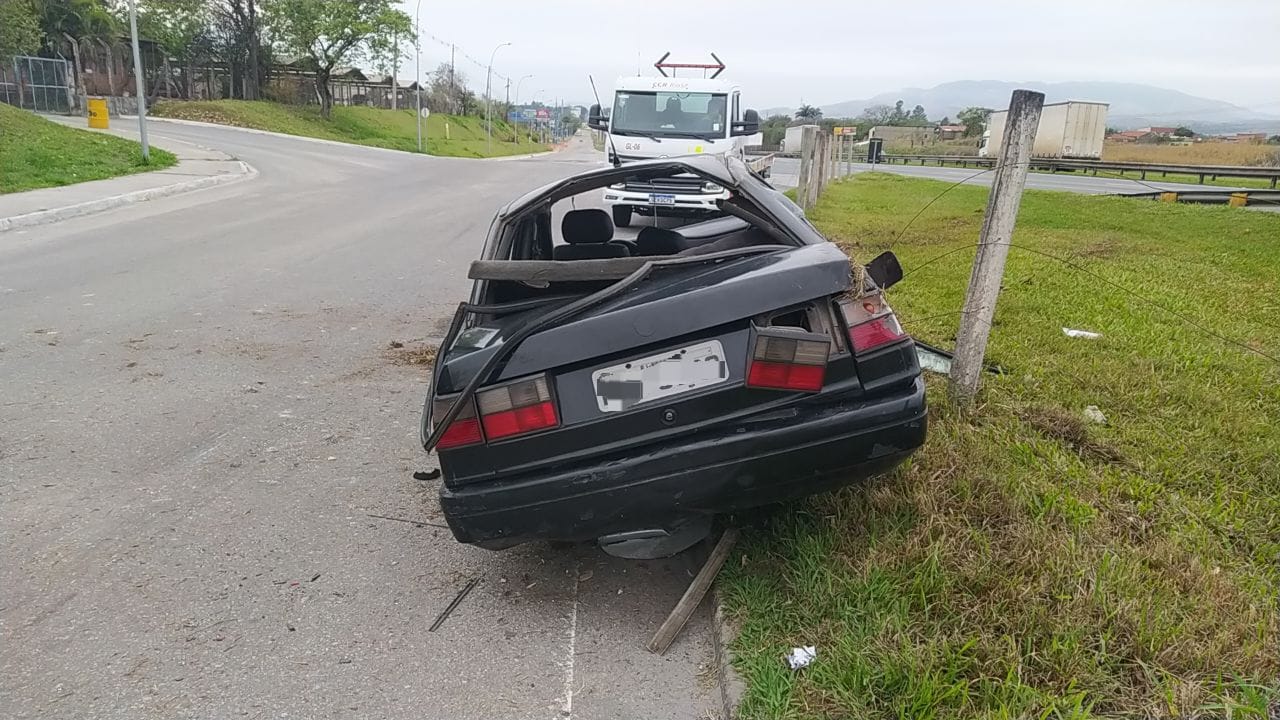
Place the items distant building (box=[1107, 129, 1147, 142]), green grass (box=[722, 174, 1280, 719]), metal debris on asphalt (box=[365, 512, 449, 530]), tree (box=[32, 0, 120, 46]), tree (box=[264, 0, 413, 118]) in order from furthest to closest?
distant building (box=[1107, 129, 1147, 142]) → tree (box=[264, 0, 413, 118]) → tree (box=[32, 0, 120, 46]) → metal debris on asphalt (box=[365, 512, 449, 530]) → green grass (box=[722, 174, 1280, 719])

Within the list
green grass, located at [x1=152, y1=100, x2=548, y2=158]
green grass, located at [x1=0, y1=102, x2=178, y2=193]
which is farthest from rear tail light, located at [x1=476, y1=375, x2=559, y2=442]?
green grass, located at [x1=152, y1=100, x2=548, y2=158]

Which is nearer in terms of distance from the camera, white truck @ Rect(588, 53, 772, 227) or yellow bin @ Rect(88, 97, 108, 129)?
white truck @ Rect(588, 53, 772, 227)

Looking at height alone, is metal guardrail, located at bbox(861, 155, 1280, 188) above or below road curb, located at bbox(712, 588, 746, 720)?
above

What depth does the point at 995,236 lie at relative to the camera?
4.01 m

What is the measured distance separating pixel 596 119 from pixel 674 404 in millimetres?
12561

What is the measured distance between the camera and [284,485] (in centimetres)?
394

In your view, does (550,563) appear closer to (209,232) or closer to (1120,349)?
(1120,349)

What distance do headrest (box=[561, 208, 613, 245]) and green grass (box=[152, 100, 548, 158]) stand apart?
130 ft

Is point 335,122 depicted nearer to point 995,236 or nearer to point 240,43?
point 240,43

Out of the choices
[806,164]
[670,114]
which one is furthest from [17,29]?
[806,164]

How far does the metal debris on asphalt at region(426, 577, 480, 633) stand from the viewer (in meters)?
2.92

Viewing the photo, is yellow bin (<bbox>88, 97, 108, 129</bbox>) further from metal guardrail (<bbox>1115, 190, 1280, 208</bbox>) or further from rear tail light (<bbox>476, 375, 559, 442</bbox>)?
rear tail light (<bbox>476, 375, 559, 442</bbox>)

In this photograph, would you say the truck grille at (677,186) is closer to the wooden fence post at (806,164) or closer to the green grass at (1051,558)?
the wooden fence post at (806,164)

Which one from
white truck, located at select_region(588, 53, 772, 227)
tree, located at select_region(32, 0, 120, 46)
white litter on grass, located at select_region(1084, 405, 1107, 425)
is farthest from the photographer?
tree, located at select_region(32, 0, 120, 46)
